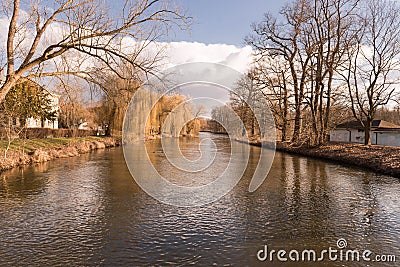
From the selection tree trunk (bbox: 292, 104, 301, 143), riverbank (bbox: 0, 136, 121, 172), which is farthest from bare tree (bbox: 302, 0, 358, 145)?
riverbank (bbox: 0, 136, 121, 172)

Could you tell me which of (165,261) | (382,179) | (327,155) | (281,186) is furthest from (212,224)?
(327,155)

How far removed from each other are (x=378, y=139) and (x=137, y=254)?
107 ft

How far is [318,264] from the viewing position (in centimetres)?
495

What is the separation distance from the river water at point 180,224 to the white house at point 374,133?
72.6 feet

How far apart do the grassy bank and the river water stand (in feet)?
13.9

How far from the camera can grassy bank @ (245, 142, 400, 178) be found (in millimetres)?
15281

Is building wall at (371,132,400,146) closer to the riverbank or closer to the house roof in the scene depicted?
the house roof

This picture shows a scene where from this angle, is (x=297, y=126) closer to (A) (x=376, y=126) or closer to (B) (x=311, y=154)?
(B) (x=311, y=154)

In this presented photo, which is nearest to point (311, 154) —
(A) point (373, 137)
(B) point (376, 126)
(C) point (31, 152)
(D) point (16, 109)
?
(A) point (373, 137)

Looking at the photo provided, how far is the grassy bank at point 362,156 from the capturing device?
15.3 m

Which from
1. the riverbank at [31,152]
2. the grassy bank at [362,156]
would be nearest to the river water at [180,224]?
the riverbank at [31,152]

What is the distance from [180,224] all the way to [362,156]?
14867 millimetres

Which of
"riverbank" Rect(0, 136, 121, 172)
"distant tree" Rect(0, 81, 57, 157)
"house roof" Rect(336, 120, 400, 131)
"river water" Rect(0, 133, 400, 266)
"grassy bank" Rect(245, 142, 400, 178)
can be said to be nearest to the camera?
"river water" Rect(0, 133, 400, 266)

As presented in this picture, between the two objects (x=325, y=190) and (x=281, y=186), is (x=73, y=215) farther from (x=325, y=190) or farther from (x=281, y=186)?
(x=325, y=190)
